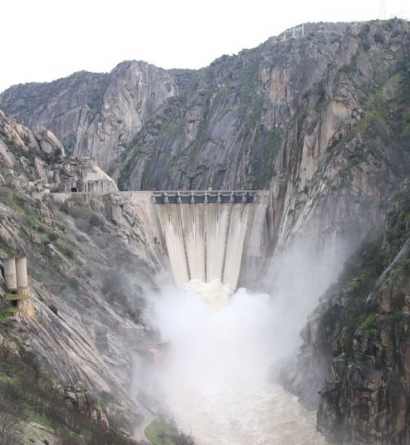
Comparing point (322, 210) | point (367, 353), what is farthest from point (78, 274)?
point (367, 353)

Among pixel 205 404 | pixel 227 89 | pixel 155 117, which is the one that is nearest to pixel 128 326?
pixel 205 404

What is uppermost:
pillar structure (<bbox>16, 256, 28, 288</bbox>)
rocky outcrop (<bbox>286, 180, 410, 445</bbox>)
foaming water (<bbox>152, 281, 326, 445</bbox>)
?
pillar structure (<bbox>16, 256, 28, 288</bbox>)

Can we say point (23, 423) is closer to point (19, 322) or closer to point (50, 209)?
point (19, 322)

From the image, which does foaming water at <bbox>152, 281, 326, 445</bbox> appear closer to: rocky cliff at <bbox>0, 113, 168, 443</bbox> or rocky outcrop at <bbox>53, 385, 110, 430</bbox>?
rocky cliff at <bbox>0, 113, 168, 443</bbox>

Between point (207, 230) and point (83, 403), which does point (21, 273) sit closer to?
point (83, 403)

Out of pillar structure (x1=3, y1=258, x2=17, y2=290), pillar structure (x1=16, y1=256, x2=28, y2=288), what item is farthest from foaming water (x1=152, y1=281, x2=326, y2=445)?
pillar structure (x1=3, y1=258, x2=17, y2=290)

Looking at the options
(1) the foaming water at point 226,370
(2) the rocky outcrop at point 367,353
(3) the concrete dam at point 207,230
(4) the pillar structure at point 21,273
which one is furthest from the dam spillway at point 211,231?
(4) the pillar structure at point 21,273

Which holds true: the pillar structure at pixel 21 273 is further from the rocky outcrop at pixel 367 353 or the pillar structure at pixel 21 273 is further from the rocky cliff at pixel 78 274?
the rocky outcrop at pixel 367 353
